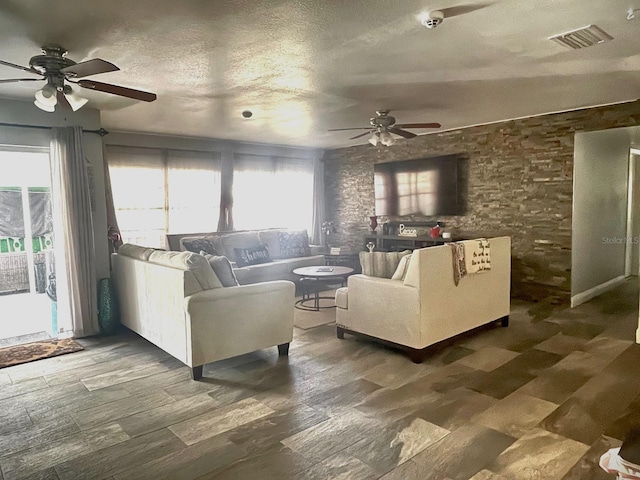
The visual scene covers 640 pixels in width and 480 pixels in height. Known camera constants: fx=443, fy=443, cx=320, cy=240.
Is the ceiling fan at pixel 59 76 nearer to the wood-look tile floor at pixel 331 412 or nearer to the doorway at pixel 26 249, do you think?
the doorway at pixel 26 249

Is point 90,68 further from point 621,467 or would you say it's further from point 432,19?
point 621,467

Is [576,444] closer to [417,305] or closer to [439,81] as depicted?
[417,305]

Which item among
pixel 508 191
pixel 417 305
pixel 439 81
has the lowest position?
pixel 417 305

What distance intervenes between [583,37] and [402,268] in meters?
2.22

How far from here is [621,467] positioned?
1.38 m

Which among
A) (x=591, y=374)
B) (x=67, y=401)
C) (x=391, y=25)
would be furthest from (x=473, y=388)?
(x=67, y=401)

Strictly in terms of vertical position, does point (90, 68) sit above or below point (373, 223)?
above

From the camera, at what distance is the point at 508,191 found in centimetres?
620

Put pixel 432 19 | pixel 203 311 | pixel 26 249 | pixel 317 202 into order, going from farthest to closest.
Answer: pixel 317 202 → pixel 26 249 → pixel 203 311 → pixel 432 19

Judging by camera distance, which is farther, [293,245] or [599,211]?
[293,245]

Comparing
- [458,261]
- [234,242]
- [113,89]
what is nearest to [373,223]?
[234,242]

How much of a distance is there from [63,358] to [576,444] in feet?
14.1

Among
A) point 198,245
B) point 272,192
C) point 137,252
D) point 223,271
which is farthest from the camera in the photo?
point 272,192

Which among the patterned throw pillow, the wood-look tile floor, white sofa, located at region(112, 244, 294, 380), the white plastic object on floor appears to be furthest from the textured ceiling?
the patterned throw pillow
